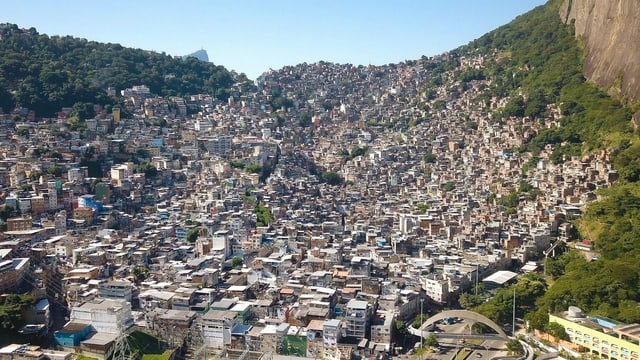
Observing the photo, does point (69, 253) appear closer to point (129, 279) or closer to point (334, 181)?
point (129, 279)

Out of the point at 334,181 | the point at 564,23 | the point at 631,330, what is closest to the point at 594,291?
the point at 631,330

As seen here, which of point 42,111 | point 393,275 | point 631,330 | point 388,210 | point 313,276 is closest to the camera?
point 631,330

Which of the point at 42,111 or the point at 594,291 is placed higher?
the point at 42,111

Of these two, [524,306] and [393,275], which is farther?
[393,275]

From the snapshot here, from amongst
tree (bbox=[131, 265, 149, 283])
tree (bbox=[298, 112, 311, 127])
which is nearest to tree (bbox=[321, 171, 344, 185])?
tree (bbox=[298, 112, 311, 127])

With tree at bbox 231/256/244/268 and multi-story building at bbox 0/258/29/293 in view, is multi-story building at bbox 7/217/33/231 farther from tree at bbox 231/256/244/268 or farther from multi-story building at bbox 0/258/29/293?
tree at bbox 231/256/244/268

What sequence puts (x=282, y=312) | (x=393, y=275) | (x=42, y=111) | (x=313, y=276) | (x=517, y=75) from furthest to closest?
(x=517, y=75) < (x=42, y=111) < (x=393, y=275) < (x=313, y=276) < (x=282, y=312)
